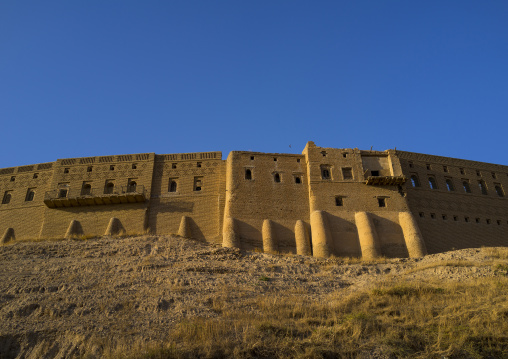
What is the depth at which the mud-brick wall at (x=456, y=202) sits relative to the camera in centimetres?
2600

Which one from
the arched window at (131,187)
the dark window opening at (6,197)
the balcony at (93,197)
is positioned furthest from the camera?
the dark window opening at (6,197)

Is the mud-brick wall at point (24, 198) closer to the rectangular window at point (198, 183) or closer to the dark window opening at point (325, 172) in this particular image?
the rectangular window at point (198, 183)

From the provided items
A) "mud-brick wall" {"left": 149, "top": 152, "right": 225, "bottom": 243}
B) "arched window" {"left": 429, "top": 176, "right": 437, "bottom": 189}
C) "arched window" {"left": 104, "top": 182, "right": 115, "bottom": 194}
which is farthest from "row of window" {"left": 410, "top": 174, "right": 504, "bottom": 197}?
"arched window" {"left": 104, "top": 182, "right": 115, "bottom": 194}

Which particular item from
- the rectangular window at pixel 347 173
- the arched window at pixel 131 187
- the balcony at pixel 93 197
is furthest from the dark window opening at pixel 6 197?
the rectangular window at pixel 347 173

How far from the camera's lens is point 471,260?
17547 mm

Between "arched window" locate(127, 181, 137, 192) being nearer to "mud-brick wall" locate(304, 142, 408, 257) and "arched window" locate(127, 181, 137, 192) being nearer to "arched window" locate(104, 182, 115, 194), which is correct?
"arched window" locate(104, 182, 115, 194)

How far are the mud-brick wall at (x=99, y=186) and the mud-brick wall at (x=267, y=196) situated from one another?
197 inches

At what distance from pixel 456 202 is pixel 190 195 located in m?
15.7

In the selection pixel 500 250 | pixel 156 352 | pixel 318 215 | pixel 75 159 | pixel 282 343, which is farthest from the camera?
pixel 75 159

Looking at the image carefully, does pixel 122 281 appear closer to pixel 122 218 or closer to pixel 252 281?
pixel 252 281

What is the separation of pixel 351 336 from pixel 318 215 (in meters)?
14.3

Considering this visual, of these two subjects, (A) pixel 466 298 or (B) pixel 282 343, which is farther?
(A) pixel 466 298

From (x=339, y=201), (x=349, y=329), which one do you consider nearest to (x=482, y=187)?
(x=339, y=201)

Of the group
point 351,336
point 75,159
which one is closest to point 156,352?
point 351,336
